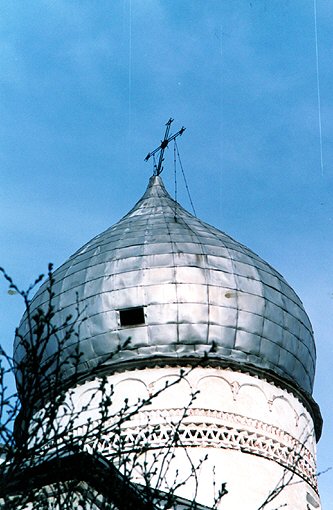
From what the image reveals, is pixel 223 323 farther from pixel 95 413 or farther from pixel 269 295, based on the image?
pixel 95 413

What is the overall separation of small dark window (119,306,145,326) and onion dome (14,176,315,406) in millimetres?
10

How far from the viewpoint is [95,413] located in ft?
36.6

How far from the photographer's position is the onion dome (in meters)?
11.7

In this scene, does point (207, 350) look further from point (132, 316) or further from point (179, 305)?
point (132, 316)

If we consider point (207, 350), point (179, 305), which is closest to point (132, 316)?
point (179, 305)

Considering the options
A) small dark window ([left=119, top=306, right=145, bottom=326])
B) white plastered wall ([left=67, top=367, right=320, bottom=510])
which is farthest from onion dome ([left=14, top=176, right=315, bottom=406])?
white plastered wall ([left=67, top=367, right=320, bottom=510])

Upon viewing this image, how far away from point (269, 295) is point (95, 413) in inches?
97.8

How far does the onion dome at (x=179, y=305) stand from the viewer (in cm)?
1171

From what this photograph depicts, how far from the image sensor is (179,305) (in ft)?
38.9

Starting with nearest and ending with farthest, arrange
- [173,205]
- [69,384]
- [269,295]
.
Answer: [69,384], [269,295], [173,205]

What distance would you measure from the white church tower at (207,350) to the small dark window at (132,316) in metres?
0.01

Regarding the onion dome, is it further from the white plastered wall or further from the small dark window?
the white plastered wall

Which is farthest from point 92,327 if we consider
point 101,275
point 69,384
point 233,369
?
point 69,384

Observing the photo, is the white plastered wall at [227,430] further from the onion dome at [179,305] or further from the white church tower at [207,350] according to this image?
the onion dome at [179,305]
